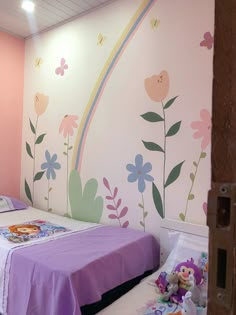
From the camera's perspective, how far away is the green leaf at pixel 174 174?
2174mm

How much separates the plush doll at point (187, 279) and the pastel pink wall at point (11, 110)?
91.5 inches

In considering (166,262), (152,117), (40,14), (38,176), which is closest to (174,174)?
(152,117)

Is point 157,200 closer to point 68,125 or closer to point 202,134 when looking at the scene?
point 202,134

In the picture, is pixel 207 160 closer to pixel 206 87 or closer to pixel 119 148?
pixel 206 87

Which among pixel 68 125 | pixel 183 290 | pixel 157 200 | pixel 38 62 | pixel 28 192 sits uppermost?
pixel 38 62

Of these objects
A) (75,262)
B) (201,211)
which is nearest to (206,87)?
(201,211)

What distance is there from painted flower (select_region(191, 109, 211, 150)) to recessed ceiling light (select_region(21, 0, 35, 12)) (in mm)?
1885

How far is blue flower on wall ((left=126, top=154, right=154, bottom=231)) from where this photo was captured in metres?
2.33

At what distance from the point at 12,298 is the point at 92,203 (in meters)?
1.13

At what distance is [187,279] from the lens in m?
1.68

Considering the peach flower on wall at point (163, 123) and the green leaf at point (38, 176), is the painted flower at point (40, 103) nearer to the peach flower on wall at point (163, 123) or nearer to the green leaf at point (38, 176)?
the green leaf at point (38, 176)

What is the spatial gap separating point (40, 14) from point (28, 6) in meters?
0.17

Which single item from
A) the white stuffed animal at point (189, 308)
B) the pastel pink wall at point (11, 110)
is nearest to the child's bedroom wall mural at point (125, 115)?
the pastel pink wall at point (11, 110)

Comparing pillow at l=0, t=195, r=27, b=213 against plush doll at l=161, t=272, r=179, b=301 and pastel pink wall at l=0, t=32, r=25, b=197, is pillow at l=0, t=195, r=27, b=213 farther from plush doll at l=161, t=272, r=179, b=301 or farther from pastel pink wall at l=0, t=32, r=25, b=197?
plush doll at l=161, t=272, r=179, b=301
